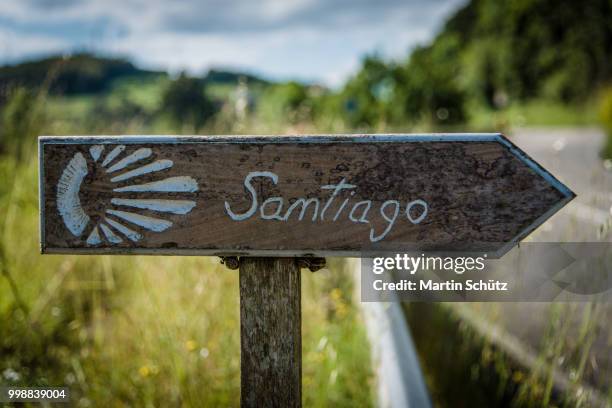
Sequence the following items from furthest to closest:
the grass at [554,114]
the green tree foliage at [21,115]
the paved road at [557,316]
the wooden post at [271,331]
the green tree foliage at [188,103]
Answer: the grass at [554,114], the green tree foliage at [188,103], the green tree foliage at [21,115], the paved road at [557,316], the wooden post at [271,331]

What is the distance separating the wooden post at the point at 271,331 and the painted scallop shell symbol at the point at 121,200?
0.67 ft

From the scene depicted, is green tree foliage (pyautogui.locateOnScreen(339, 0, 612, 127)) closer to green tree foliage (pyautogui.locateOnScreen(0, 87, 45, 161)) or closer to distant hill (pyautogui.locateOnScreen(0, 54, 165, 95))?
distant hill (pyautogui.locateOnScreen(0, 54, 165, 95))

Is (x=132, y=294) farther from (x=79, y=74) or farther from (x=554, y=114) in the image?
(x=554, y=114)

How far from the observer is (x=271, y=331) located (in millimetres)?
1193

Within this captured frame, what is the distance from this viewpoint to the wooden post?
1183 mm

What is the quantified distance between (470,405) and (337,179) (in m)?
1.83

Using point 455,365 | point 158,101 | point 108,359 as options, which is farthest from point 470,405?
point 158,101

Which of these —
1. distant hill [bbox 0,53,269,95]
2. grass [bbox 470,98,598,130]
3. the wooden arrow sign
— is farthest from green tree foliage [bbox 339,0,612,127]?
the wooden arrow sign

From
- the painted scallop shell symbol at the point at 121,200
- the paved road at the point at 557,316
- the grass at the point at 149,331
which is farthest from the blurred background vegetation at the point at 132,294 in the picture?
the painted scallop shell symbol at the point at 121,200

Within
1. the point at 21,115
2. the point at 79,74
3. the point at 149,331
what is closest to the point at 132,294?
the point at 149,331

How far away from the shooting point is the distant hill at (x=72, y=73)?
3.03 m

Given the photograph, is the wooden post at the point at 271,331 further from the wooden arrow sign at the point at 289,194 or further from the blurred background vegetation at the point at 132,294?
the blurred background vegetation at the point at 132,294

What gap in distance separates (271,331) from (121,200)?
43 cm

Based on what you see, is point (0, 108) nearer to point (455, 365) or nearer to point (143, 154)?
point (143, 154)
